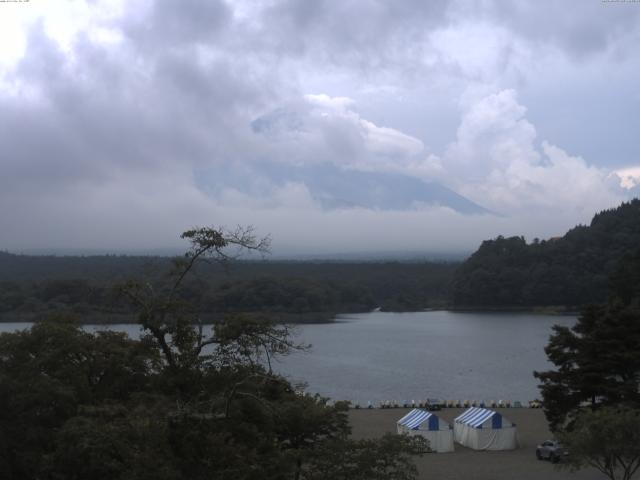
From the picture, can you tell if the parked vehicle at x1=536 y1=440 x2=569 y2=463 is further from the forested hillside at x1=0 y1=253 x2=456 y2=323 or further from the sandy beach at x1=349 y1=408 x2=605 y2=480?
the forested hillside at x1=0 y1=253 x2=456 y2=323

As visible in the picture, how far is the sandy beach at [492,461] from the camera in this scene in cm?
1400

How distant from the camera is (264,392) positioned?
8.34 m

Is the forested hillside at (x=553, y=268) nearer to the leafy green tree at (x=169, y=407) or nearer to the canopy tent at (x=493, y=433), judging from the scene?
the canopy tent at (x=493, y=433)

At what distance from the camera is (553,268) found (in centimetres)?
6725

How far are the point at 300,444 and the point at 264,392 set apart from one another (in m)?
1.33

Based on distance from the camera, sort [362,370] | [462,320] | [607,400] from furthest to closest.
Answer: [462,320]
[362,370]
[607,400]

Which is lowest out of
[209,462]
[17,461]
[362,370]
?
[362,370]

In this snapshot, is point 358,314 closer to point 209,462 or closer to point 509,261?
point 509,261

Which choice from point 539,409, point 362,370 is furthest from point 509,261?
point 539,409

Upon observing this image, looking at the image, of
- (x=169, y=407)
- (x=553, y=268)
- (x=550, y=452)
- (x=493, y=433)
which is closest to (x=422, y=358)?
(x=493, y=433)

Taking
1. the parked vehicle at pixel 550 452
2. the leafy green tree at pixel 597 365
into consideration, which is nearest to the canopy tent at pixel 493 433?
the leafy green tree at pixel 597 365

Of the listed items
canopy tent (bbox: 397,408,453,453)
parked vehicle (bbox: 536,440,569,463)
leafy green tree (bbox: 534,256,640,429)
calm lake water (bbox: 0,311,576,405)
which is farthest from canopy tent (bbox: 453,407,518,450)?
calm lake water (bbox: 0,311,576,405)

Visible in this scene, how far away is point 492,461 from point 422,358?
949 inches

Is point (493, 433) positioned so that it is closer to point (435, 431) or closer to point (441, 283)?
point (435, 431)
